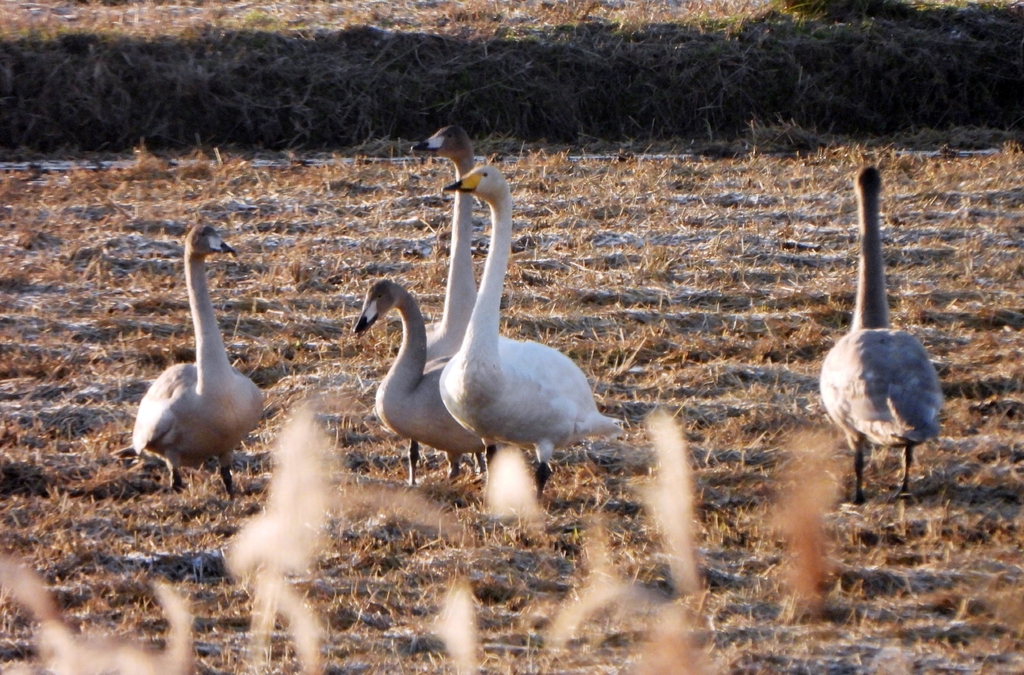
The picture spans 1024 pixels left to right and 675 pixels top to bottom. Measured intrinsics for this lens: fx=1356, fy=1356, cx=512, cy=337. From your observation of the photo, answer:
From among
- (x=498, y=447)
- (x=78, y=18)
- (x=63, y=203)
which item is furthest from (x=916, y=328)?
(x=78, y=18)

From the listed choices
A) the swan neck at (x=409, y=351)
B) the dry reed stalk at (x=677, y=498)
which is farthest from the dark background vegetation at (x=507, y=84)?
the dry reed stalk at (x=677, y=498)

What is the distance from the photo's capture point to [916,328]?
6.96m

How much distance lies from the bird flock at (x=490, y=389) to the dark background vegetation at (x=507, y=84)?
6.94 metres

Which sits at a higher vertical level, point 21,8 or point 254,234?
point 21,8

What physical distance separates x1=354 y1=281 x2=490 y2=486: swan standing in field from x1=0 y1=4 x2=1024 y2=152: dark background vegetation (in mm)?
7167

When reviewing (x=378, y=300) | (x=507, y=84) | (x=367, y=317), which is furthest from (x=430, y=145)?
(x=507, y=84)

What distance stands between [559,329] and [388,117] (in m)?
6.27

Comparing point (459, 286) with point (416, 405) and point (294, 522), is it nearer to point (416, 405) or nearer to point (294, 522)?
point (416, 405)

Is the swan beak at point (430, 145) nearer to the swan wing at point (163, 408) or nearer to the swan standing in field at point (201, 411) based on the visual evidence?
the swan standing in field at point (201, 411)

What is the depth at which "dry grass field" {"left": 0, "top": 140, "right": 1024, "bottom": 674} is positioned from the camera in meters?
3.81

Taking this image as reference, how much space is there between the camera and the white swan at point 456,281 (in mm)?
5930

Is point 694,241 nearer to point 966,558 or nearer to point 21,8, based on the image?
point 966,558

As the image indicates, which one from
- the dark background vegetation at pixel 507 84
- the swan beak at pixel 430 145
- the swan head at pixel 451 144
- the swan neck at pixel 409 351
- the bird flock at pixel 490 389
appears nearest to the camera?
the bird flock at pixel 490 389

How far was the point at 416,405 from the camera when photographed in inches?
207
